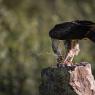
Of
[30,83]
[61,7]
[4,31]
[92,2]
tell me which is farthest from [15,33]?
[92,2]

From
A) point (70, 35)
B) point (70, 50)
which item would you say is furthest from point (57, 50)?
point (70, 35)

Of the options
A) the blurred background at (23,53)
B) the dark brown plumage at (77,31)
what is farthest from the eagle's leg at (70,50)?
the blurred background at (23,53)

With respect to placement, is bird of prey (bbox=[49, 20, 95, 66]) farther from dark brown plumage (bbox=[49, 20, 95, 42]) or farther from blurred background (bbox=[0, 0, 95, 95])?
blurred background (bbox=[0, 0, 95, 95])

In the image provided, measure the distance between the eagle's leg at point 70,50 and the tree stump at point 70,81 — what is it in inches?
5.3

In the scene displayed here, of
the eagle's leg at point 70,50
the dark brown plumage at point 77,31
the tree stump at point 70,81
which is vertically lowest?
the tree stump at point 70,81

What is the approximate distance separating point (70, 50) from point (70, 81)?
291 mm

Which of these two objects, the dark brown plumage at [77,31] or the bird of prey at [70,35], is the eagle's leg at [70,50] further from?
the dark brown plumage at [77,31]

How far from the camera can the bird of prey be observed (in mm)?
4648

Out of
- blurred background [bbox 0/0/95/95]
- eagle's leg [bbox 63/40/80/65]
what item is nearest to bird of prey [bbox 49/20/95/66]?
eagle's leg [bbox 63/40/80/65]

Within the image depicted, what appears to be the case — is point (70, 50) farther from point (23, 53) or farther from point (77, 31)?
point (23, 53)

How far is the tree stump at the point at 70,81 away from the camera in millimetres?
4684

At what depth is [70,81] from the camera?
468 cm

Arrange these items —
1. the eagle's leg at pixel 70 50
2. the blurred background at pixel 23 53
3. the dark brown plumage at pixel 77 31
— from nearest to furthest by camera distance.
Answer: the dark brown plumage at pixel 77 31
the eagle's leg at pixel 70 50
the blurred background at pixel 23 53

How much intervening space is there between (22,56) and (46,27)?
100 inches
